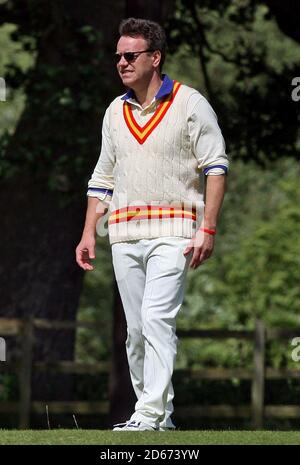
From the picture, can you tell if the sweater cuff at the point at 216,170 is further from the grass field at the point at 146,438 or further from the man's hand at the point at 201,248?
the grass field at the point at 146,438

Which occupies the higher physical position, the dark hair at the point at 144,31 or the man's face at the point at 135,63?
the dark hair at the point at 144,31

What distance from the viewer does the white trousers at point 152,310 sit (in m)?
7.75

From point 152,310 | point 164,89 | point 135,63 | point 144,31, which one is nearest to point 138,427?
point 152,310

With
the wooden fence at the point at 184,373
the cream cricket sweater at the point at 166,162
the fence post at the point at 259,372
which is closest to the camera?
the cream cricket sweater at the point at 166,162

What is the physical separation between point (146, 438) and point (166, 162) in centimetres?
158

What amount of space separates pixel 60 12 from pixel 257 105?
327cm

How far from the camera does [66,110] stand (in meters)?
15.8

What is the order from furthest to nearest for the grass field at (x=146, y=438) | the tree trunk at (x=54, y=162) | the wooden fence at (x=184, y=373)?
the wooden fence at (x=184, y=373), the tree trunk at (x=54, y=162), the grass field at (x=146, y=438)

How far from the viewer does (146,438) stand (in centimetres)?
728

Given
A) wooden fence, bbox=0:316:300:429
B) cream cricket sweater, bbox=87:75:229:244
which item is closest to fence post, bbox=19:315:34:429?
wooden fence, bbox=0:316:300:429

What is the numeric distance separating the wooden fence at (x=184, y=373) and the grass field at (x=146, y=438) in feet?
30.7

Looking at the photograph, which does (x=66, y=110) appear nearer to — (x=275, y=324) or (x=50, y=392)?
(x=50, y=392)

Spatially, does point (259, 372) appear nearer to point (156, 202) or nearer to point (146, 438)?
point (156, 202)

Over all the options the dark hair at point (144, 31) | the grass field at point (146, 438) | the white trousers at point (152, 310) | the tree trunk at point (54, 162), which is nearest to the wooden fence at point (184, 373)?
the tree trunk at point (54, 162)
